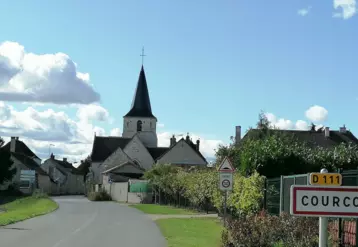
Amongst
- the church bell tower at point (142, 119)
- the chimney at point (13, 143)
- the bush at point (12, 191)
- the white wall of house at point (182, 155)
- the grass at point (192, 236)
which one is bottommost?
the bush at point (12, 191)

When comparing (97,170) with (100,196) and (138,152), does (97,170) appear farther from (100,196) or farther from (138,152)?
(100,196)

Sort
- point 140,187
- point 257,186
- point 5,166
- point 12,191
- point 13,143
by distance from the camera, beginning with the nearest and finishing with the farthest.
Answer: point 257,186 → point 140,187 → point 5,166 → point 12,191 → point 13,143

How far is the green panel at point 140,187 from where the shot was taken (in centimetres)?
6076

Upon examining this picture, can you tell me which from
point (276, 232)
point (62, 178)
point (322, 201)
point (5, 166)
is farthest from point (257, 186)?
point (62, 178)

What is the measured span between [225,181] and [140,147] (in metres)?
82.8

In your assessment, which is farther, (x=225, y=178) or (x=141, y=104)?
(x=141, y=104)

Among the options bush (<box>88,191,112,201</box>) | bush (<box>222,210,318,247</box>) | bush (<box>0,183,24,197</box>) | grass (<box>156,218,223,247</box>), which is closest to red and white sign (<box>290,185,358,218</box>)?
bush (<box>222,210,318,247</box>)

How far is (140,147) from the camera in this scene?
334 ft

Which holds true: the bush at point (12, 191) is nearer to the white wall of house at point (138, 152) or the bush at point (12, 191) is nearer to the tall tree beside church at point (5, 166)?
the tall tree beside church at point (5, 166)

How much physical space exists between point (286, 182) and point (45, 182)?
286 ft

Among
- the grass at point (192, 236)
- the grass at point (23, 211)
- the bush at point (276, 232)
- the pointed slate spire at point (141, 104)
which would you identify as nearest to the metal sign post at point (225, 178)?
the grass at point (192, 236)

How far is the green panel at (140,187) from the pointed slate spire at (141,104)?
48.1 metres

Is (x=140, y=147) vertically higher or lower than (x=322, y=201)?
higher

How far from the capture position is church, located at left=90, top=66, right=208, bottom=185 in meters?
93.5
